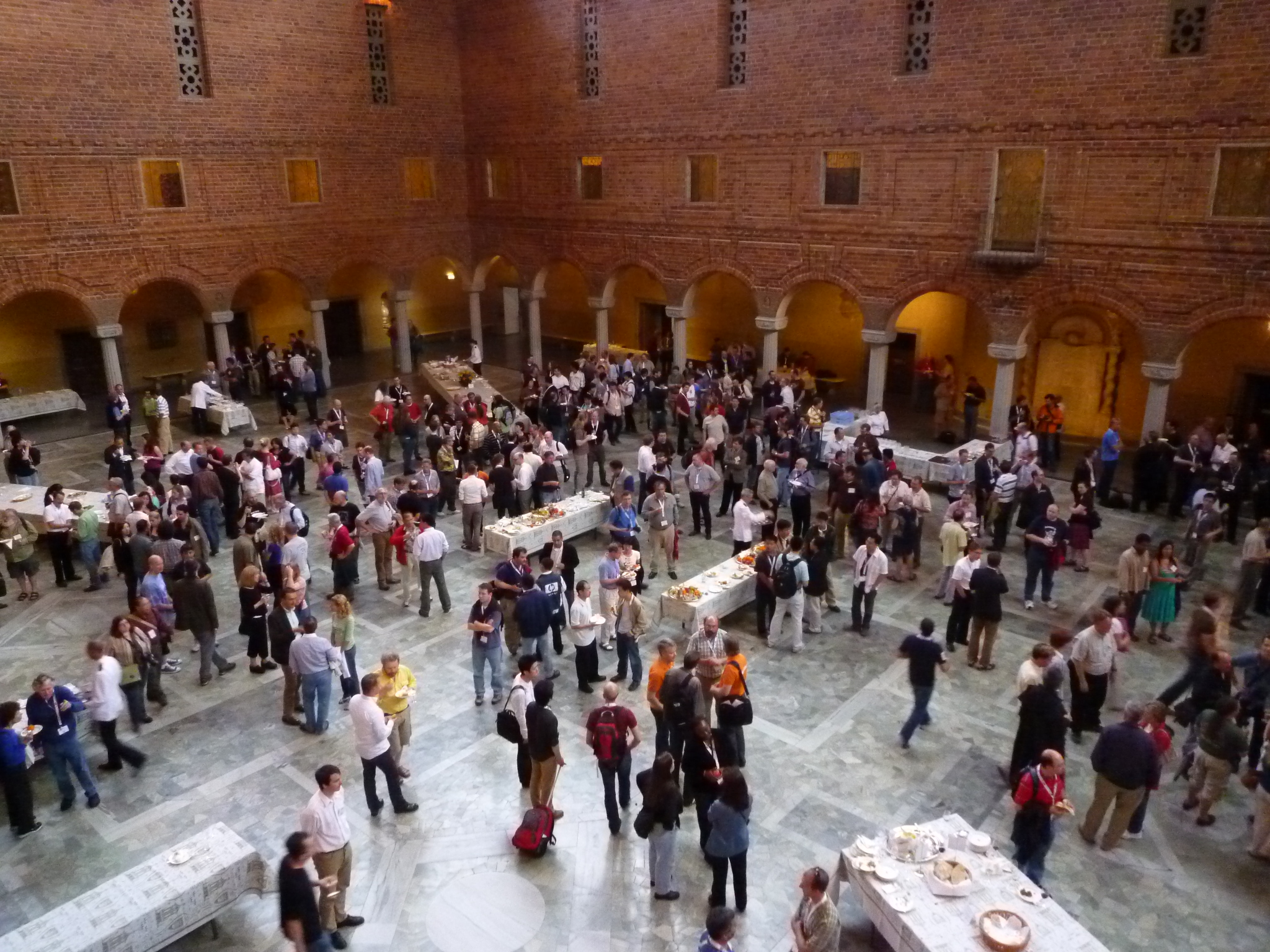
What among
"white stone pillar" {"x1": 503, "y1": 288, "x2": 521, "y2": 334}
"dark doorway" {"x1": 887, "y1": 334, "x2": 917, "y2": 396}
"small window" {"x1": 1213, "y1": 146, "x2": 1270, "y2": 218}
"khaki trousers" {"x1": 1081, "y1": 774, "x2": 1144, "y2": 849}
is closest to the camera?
"khaki trousers" {"x1": 1081, "y1": 774, "x2": 1144, "y2": 849}

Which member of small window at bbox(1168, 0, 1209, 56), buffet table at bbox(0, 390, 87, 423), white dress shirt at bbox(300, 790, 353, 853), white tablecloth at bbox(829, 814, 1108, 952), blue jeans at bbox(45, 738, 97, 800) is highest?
small window at bbox(1168, 0, 1209, 56)

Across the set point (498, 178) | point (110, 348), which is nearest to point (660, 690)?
point (110, 348)

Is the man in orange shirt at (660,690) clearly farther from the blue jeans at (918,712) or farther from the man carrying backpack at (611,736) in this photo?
the blue jeans at (918,712)

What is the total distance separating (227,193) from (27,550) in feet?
40.6

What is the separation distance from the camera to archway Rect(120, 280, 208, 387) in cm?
2517

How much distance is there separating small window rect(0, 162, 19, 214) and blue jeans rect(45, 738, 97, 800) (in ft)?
49.1

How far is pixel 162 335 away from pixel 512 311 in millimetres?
10512

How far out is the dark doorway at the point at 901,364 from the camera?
2338 cm

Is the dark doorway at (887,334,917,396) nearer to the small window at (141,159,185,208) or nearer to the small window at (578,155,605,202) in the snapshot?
the small window at (578,155,605,202)

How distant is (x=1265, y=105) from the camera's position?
14.6 m

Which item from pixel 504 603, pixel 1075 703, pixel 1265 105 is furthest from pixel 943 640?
pixel 1265 105

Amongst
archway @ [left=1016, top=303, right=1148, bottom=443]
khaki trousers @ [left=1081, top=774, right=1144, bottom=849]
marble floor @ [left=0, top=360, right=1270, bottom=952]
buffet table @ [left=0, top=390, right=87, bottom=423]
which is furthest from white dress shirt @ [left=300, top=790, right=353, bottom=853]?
buffet table @ [left=0, top=390, right=87, bottom=423]

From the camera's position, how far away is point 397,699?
866cm

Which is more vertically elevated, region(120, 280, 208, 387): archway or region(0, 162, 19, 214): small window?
region(0, 162, 19, 214): small window
